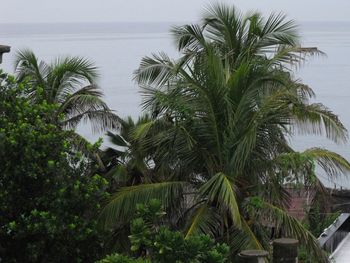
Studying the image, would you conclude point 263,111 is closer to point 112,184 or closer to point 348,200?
point 112,184

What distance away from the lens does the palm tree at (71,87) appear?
12.7m

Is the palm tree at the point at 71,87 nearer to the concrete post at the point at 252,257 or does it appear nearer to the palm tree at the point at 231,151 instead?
the palm tree at the point at 231,151

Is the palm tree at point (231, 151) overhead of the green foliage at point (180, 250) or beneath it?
overhead

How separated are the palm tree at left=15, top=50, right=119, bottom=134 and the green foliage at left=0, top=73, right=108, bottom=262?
2.13 m

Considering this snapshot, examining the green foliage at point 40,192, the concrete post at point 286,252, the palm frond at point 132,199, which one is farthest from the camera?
the palm frond at point 132,199

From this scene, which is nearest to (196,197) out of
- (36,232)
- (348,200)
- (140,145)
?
(140,145)

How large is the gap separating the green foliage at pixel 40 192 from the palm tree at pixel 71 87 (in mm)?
2131

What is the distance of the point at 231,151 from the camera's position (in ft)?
34.1

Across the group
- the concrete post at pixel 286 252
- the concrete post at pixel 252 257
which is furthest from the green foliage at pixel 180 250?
the concrete post at pixel 286 252

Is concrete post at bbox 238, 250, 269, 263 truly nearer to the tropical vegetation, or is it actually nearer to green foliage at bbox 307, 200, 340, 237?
the tropical vegetation

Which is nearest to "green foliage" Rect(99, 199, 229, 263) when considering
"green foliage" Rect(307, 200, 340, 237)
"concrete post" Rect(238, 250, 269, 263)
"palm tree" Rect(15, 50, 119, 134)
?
"concrete post" Rect(238, 250, 269, 263)

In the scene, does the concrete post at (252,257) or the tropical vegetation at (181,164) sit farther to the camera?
the tropical vegetation at (181,164)

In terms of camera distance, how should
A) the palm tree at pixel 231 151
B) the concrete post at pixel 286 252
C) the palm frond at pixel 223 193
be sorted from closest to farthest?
the concrete post at pixel 286 252 → the palm frond at pixel 223 193 → the palm tree at pixel 231 151

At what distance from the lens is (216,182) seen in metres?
9.85
